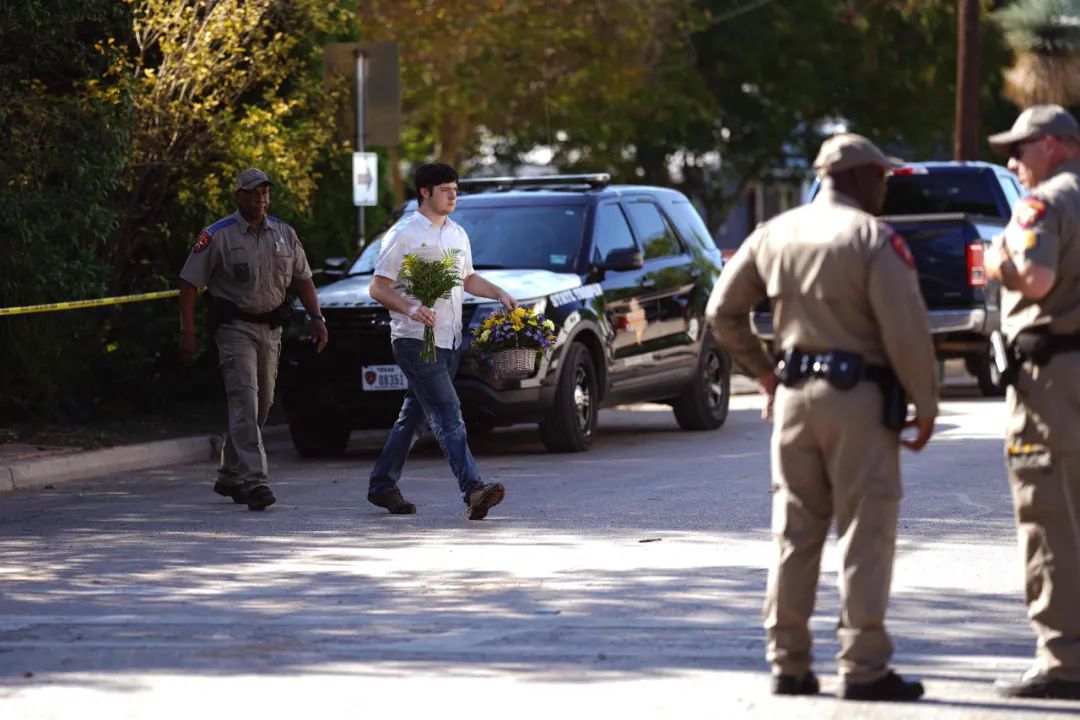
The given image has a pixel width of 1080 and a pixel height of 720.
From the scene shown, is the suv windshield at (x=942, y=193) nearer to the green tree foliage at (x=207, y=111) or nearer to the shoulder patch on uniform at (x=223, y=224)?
the green tree foliage at (x=207, y=111)

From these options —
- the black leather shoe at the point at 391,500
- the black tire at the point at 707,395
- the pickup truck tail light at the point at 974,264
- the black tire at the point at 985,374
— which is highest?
the pickup truck tail light at the point at 974,264

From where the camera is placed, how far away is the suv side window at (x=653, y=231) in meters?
16.7

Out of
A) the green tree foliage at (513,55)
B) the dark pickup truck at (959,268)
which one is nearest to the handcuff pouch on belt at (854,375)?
the dark pickup truck at (959,268)

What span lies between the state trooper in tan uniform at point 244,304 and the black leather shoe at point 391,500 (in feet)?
2.26

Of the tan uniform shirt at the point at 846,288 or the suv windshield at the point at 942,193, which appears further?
the suv windshield at the point at 942,193

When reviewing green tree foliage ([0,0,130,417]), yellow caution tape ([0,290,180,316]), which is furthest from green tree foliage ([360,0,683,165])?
yellow caution tape ([0,290,180,316])

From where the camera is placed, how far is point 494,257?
1580 centimetres

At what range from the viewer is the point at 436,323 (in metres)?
11.4

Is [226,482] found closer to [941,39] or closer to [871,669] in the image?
[871,669]

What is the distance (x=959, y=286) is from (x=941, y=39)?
76.5 feet

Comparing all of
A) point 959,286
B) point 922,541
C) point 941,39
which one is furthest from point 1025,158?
point 941,39

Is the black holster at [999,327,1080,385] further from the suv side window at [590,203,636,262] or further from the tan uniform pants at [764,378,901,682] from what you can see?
the suv side window at [590,203,636,262]

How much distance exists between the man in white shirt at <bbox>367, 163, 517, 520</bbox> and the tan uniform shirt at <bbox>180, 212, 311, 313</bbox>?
0.99 metres

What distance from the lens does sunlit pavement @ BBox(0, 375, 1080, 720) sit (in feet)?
22.1
